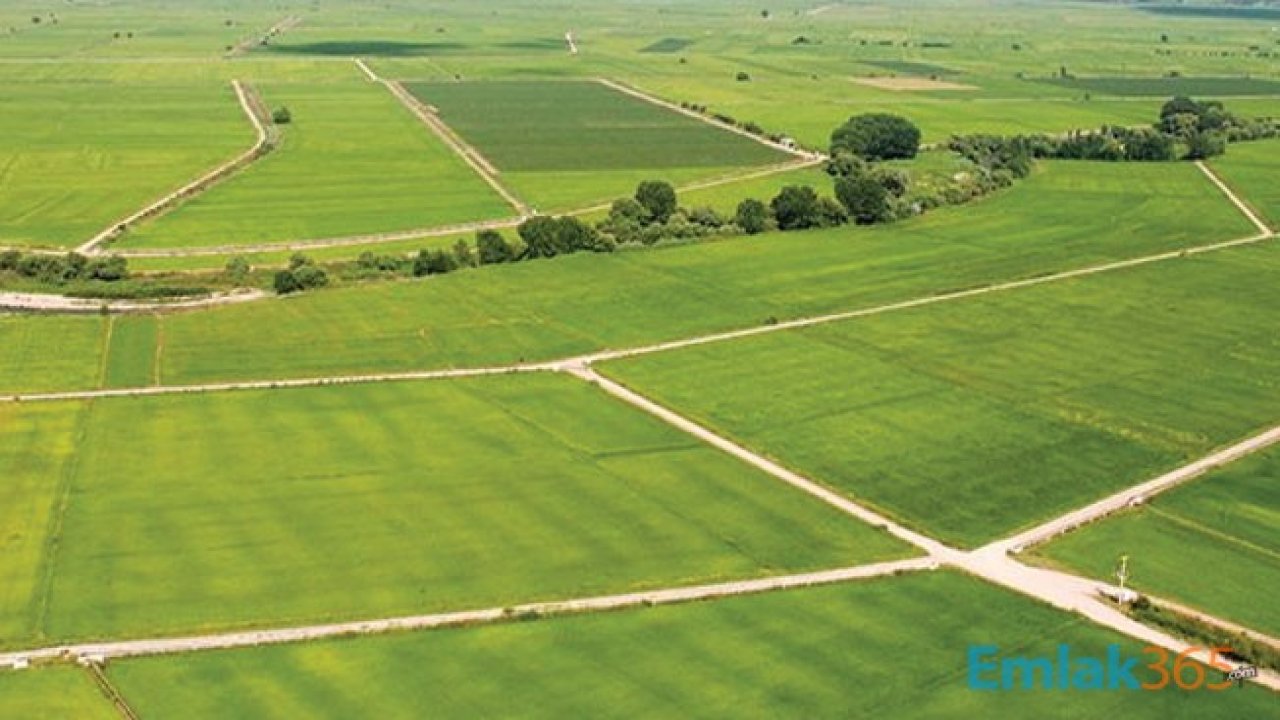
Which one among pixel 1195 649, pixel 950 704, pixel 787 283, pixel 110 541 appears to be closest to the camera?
pixel 950 704

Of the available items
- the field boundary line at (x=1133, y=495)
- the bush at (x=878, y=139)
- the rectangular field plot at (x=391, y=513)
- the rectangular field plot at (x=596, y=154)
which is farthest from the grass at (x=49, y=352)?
the bush at (x=878, y=139)

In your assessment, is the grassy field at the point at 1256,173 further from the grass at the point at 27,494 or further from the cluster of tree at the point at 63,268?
the grass at the point at 27,494

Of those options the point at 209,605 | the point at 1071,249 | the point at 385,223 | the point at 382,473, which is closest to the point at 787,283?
the point at 1071,249

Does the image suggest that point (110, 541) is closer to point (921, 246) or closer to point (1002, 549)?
point (1002, 549)

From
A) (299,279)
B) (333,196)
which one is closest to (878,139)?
(333,196)

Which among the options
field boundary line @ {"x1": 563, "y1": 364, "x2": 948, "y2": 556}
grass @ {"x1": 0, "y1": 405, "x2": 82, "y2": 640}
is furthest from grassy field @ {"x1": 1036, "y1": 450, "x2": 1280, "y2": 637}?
grass @ {"x1": 0, "y1": 405, "x2": 82, "y2": 640}

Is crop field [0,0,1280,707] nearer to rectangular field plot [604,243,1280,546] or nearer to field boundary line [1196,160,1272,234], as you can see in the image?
rectangular field plot [604,243,1280,546]
